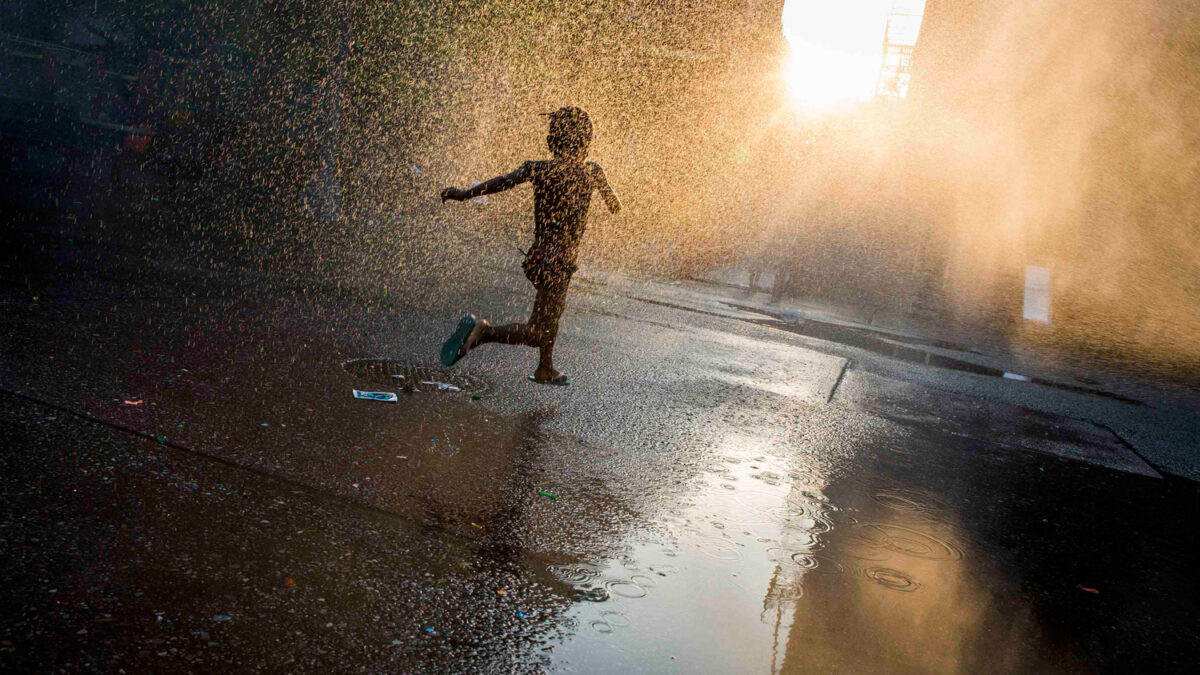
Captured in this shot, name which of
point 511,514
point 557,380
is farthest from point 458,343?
point 511,514

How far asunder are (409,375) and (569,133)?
182cm

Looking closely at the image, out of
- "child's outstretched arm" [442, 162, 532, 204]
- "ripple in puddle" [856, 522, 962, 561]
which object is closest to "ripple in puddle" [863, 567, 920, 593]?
"ripple in puddle" [856, 522, 962, 561]

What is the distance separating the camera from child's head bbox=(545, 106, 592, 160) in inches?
217

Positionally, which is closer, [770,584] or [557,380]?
[770,584]

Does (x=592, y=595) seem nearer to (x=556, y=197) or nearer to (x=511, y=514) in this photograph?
(x=511, y=514)

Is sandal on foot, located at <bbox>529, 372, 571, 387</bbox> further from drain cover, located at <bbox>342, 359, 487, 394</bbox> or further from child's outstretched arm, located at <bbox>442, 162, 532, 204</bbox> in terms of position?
child's outstretched arm, located at <bbox>442, 162, 532, 204</bbox>

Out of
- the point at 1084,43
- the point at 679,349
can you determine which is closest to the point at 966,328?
the point at 1084,43

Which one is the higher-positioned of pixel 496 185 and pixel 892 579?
pixel 496 185

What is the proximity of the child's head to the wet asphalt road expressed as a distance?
1.54 meters

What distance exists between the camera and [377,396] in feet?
16.7

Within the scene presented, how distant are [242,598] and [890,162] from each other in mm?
16063

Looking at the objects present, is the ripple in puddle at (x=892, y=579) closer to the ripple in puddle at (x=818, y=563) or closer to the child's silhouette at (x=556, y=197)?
the ripple in puddle at (x=818, y=563)

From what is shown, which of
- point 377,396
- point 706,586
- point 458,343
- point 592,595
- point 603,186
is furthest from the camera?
point 603,186

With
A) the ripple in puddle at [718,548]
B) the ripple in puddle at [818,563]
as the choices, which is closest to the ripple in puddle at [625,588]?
the ripple in puddle at [718,548]
